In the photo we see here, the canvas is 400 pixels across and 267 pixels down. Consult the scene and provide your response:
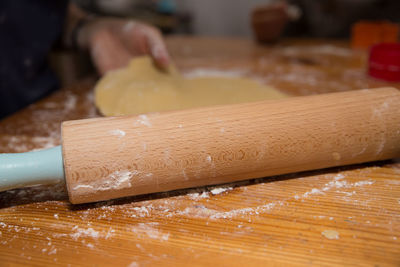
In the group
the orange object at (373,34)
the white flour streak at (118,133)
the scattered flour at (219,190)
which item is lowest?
the scattered flour at (219,190)

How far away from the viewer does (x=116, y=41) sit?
1.43 m

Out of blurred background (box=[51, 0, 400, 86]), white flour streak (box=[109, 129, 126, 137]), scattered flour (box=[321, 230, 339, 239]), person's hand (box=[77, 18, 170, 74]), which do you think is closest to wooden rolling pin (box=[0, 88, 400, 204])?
white flour streak (box=[109, 129, 126, 137])

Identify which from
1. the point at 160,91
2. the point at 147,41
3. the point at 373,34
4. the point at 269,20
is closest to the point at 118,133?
the point at 160,91

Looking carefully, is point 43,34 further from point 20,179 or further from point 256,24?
point 256,24

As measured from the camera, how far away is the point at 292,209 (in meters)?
0.67

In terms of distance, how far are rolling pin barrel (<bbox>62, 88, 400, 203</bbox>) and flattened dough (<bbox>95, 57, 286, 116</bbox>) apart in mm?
295

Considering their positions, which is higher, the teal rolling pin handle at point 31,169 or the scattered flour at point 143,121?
the scattered flour at point 143,121

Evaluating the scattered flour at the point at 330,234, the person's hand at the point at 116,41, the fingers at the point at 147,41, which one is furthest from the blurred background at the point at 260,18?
the scattered flour at the point at 330,234

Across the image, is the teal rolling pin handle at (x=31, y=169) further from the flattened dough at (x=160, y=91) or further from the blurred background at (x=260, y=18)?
the blurred background at (x=260, y=18)

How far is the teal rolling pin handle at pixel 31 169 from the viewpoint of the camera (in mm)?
643

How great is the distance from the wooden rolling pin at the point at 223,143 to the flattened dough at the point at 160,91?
294 millimetres

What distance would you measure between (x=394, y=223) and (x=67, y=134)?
26.2 inches

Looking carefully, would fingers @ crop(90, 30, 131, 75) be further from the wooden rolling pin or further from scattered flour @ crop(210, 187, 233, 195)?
scattered flour @ crop(210, 187, 233, 195)

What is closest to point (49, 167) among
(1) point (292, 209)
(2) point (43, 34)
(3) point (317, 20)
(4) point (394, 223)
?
(1) point (292, 209)
